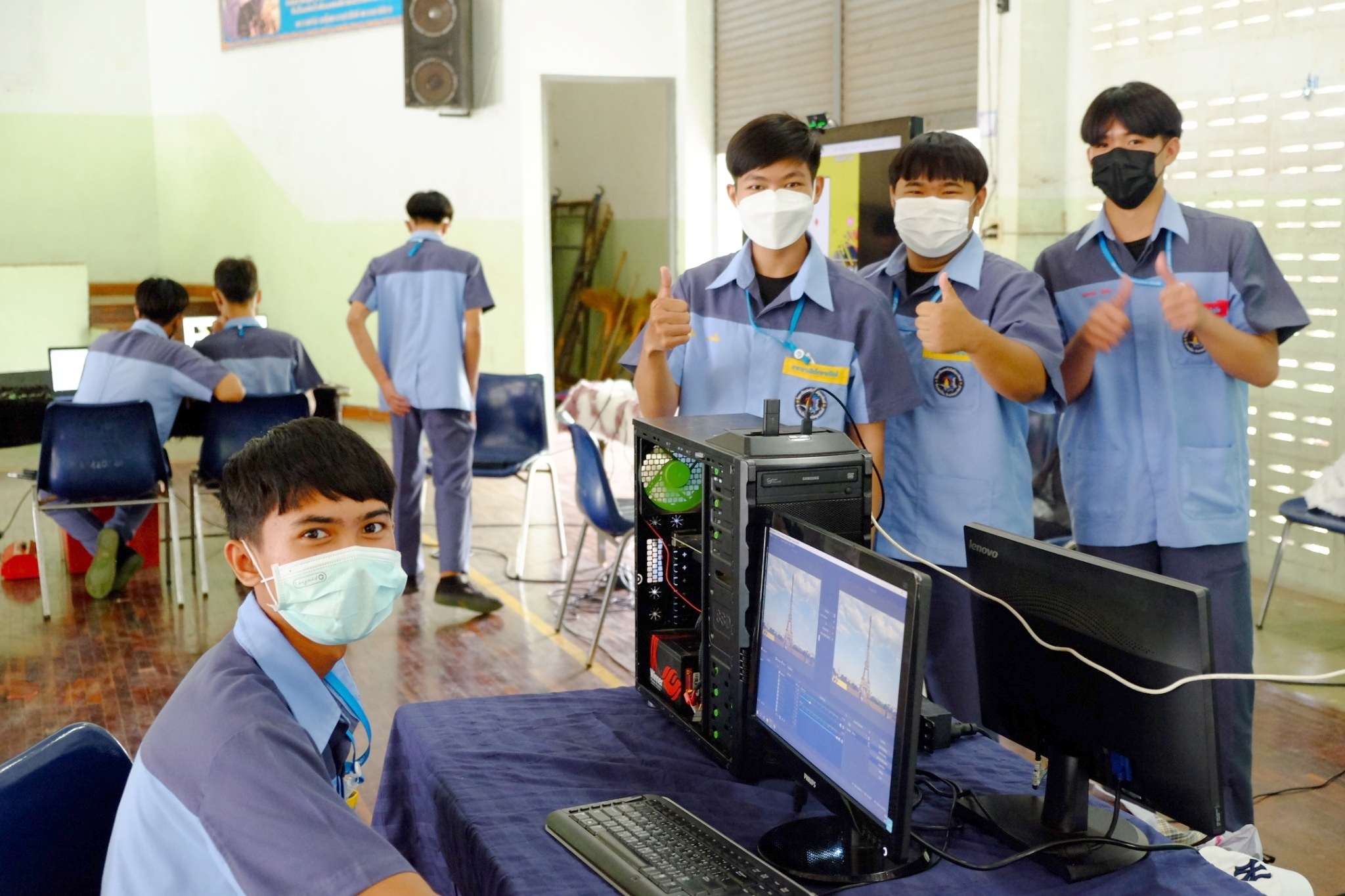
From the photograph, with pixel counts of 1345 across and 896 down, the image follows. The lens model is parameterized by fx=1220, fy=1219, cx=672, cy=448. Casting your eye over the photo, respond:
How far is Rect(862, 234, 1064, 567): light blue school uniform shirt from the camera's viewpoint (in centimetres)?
237

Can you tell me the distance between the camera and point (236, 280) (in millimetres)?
5203

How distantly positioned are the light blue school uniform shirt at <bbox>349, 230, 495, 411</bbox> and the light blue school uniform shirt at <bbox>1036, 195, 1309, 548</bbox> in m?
2.87

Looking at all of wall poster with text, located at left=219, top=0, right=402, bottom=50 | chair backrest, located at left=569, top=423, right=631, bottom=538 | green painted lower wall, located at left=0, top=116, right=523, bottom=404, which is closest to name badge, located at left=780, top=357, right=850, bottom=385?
chair backrest, located at left=569, top=423, right=631, bottom=538

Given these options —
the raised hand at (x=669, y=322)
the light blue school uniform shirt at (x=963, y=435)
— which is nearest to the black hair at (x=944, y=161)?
the light blue school uniform shirt at (x=963, y=435)

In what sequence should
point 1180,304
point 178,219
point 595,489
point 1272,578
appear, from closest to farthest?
point 1180,304, point 595,489, point 1272,578, point 178,219

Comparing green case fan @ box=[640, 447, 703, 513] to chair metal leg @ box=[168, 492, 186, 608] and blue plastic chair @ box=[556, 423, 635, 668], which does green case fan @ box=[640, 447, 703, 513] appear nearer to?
blue plastic chair @ box=[556, 423, 635, 668]

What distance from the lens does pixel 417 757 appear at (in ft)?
6.00

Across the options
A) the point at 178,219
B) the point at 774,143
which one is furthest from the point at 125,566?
the point at 178,219

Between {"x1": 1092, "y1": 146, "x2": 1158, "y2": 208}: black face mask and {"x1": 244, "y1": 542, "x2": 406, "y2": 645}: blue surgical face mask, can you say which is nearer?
{"x1": 244, "y1": 542, "x2": 406, "y2": 645}: blue surgical face mask

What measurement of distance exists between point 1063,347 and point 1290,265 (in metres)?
2.87

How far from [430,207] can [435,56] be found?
3.85 m

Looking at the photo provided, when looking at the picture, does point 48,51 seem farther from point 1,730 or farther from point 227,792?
point 227,792

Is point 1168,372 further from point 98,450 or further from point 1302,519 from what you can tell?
point 98,450

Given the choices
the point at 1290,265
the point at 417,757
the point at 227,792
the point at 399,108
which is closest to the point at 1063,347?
the point at 417,757
